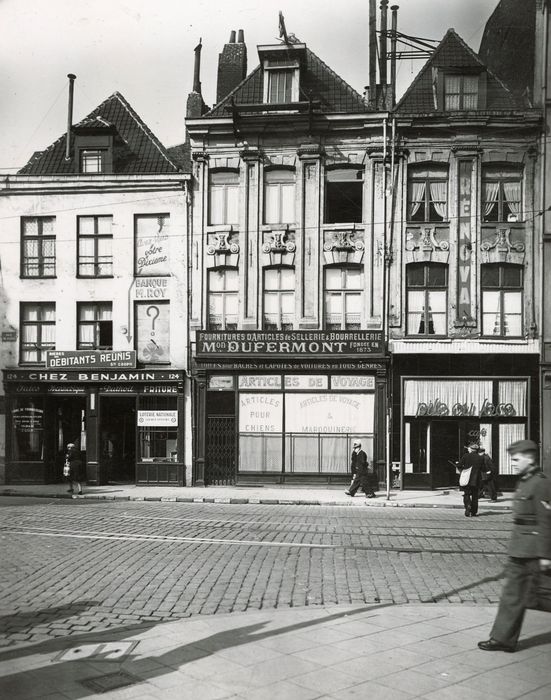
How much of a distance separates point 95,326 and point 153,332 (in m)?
2.16

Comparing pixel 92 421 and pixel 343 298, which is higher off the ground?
pixel 343 298

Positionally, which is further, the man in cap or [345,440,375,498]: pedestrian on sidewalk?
[345,440,375,498]: pedestrian on sidewalk

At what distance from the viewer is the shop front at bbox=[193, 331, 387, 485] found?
22734 mm

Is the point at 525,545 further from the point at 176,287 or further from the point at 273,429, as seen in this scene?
the point at 176,287

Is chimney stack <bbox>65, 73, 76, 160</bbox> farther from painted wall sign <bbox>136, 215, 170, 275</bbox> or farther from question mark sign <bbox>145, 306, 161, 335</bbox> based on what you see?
question mark sign <bbox>145, 306, 161, 335</bbox>

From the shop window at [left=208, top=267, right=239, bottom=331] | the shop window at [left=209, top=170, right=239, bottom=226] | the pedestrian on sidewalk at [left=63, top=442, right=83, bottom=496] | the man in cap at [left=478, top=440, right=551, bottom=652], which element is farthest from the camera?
the shop window at [left=209, top=170, right=239, bottom=226]

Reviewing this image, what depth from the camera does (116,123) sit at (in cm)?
2623

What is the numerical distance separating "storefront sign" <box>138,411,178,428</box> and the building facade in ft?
0.11

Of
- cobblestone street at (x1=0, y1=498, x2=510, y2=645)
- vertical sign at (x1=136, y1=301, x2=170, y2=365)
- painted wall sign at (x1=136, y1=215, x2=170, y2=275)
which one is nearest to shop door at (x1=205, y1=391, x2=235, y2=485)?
vertical sign at (x1=136, y1=301, x2=170, y2=365)

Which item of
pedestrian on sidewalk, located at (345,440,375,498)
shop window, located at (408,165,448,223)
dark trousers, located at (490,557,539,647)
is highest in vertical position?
shop window, located at (408,165,448,223)

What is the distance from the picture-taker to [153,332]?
2405 centimetres

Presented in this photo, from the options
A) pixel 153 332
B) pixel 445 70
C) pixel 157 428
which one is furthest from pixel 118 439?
pixel 445 70

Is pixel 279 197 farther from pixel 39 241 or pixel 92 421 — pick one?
pixel 92 421

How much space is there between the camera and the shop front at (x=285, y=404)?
2273 cm
